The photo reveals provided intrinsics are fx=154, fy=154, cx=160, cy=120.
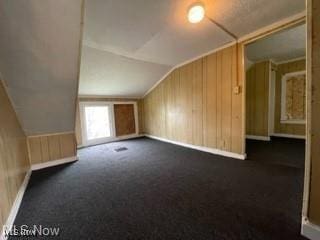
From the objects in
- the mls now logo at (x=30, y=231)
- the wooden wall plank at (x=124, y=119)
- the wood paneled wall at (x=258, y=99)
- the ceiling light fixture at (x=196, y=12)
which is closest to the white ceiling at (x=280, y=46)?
the wood paneled wall at (x=258, y=99)

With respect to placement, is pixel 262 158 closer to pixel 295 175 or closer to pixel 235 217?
pixel 295 175

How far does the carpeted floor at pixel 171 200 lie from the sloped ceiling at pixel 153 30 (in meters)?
2.11

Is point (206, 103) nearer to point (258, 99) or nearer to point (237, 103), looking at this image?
point (237, 103)

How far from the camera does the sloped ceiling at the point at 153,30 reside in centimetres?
186

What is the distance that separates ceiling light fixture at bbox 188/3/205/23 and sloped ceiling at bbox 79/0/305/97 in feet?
0.22

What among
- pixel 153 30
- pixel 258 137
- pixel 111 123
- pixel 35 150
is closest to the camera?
pixel 153 30

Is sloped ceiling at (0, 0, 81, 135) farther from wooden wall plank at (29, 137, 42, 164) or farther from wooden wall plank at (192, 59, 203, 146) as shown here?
wooden wall plank at (192, 59, 203, 146)

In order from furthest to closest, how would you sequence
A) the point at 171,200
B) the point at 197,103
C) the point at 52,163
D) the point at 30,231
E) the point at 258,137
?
the point at 258,137 → the point at 197,103 → the point at 52,163 → the point at 171,200 → the point at 30,231

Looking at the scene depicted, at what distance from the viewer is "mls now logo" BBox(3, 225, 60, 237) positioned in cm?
128

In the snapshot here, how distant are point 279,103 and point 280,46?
6.59ft

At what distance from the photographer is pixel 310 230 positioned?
3.75 feet

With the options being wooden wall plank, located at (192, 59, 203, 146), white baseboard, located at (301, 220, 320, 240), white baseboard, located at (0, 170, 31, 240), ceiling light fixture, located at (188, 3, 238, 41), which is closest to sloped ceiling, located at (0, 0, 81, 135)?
white baseboard, located at (0, 170, 31, 240)

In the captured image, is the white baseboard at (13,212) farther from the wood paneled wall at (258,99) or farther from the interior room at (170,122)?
the wood paneled wall at (258,99)

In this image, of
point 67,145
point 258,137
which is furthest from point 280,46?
point 67,145
